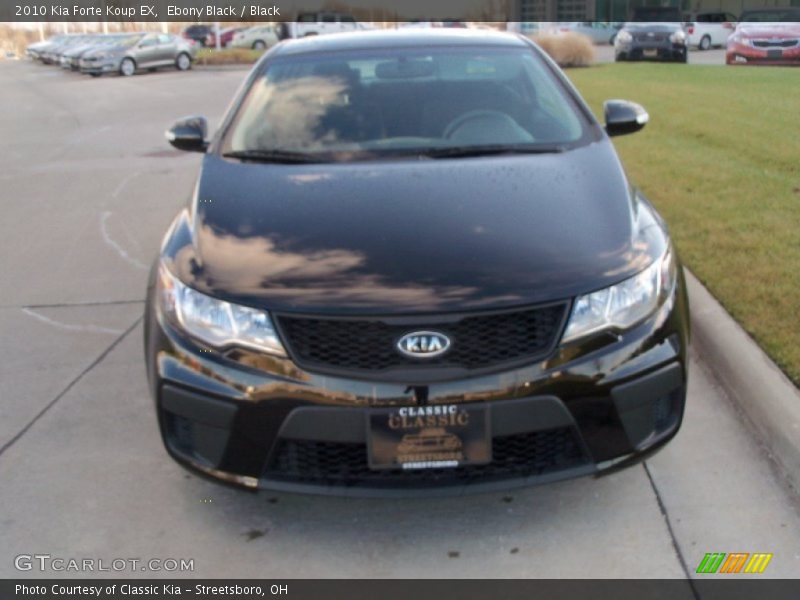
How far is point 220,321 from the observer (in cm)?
302

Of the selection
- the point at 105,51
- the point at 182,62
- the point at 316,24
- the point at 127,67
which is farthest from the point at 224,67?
the point at 316,24

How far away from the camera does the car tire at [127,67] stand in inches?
1235

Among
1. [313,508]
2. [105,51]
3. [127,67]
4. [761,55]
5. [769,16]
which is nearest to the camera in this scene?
[313,508]

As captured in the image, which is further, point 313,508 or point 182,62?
point 182,62

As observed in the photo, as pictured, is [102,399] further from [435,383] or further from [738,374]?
[738,374]

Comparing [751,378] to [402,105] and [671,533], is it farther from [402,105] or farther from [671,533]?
[402,105]

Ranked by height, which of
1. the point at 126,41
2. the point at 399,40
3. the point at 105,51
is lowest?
the point at 105,51

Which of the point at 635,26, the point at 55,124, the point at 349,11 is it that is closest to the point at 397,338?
the point at 55,124

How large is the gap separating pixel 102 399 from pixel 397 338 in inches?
82.6

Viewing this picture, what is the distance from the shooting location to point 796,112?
11141mm

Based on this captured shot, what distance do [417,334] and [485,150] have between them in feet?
4.57

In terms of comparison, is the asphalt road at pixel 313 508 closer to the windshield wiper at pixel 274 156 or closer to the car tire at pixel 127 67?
the windshield wiper at pixel 274 156

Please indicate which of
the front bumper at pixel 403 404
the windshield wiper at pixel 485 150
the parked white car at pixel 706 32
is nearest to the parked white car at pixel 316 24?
the parked white car at pixel 706 32

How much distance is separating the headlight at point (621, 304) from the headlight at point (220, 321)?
3.02 ft
